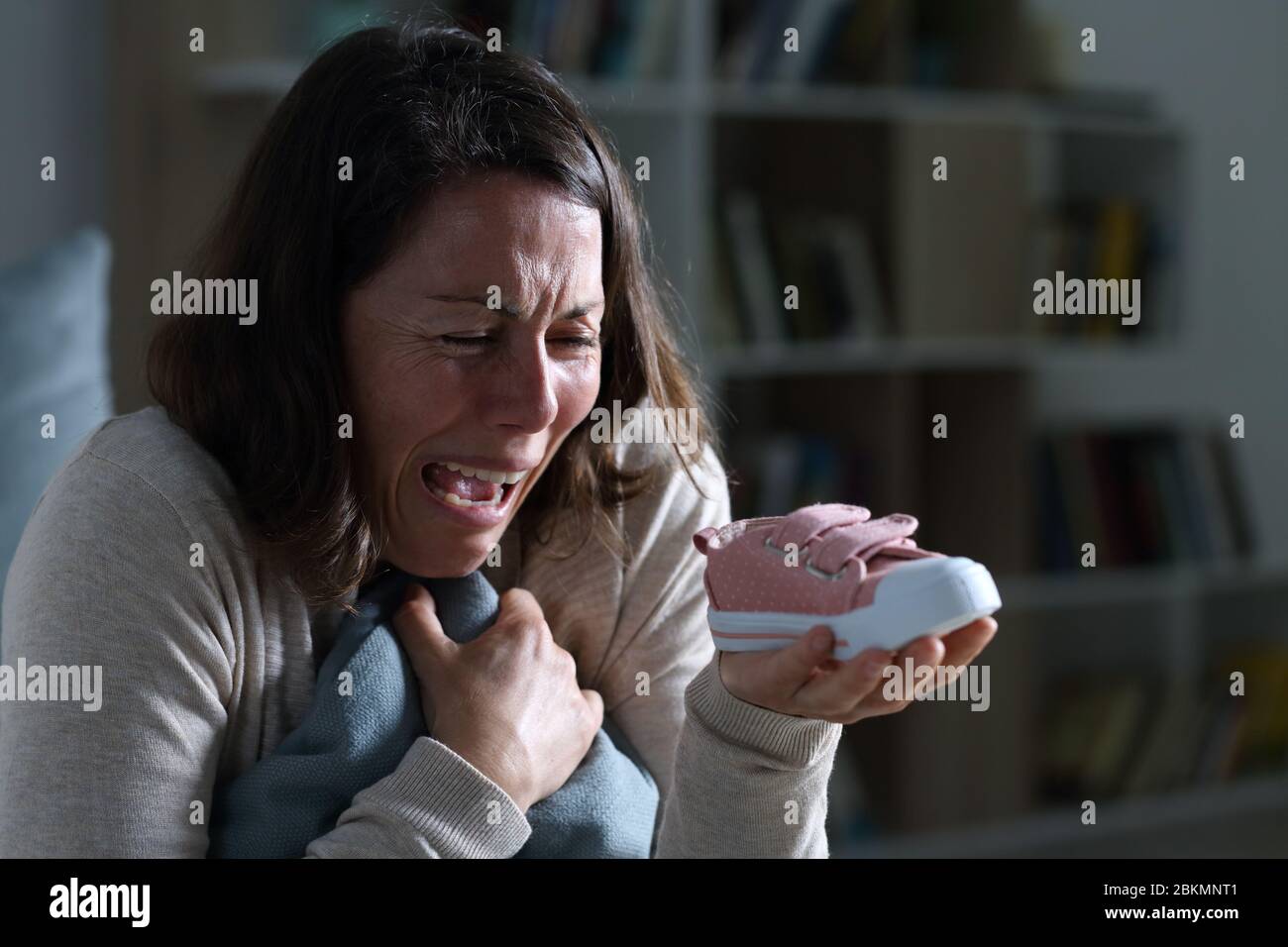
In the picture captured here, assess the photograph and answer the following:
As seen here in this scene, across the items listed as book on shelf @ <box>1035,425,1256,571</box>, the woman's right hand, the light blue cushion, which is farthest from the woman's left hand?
book on shelf @ <box>1035,425,1256,571</box>

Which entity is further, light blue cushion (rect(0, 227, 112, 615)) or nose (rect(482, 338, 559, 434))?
light blue cushion (rect(0, 227, 112, 615))

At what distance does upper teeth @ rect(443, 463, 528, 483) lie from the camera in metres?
0.91

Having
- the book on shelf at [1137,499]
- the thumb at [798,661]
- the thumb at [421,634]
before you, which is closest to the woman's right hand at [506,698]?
the thumb at [421,634]

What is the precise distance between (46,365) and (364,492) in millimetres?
720

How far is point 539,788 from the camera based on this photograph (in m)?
0.94

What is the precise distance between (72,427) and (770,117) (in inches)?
54.7

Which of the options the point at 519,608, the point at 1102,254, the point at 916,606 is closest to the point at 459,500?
the point at 519,608

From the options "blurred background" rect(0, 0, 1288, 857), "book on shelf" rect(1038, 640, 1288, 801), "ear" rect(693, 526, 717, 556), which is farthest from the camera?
"book on shelf" rect(1038, 640, 1288, 801)

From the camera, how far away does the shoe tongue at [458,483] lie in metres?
0.92

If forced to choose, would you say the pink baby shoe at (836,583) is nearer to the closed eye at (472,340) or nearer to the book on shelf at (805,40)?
the closed eye at (472,340)

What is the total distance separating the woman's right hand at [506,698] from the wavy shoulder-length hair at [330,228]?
0.25 feet

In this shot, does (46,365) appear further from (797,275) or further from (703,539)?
(797,275)

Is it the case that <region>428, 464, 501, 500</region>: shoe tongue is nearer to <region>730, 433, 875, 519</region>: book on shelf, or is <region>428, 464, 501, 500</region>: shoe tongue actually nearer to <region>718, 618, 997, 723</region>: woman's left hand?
<region>718, 618, 997, 723</region>: woman's left hand
